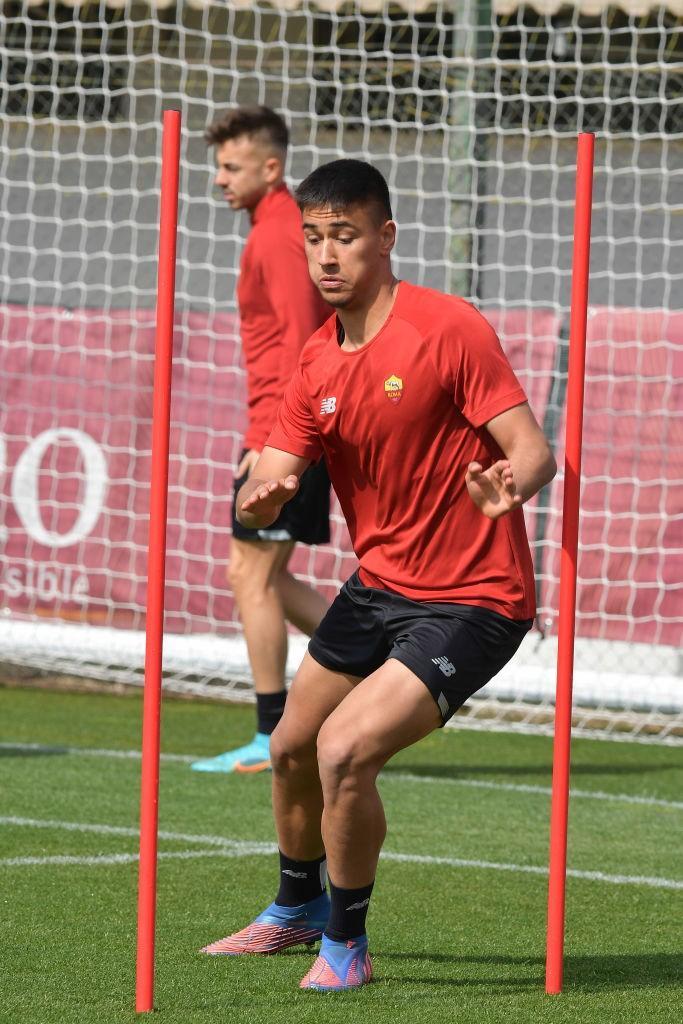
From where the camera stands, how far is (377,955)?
449 centimetres

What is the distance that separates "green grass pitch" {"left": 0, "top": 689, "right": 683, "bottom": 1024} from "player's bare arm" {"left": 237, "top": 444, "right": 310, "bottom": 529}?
112 cm

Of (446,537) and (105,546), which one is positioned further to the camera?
(105,546)

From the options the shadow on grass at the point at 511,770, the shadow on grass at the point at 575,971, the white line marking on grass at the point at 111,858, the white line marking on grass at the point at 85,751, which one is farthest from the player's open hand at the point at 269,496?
the white line marking on grass at the point at 85,751

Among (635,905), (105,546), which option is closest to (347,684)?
(635,905)

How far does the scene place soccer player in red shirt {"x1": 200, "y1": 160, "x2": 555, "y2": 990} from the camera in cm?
398

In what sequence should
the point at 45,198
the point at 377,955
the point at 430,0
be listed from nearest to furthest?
the point at 377,955 < the point at 430,0 < the point at 45,198

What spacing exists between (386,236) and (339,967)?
68.2 inches

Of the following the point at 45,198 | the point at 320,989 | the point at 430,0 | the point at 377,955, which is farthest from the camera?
the point at 45,198

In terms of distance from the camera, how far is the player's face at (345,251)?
161 inches

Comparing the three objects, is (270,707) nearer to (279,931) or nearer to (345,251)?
(279,931)

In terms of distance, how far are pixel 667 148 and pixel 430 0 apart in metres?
1.57

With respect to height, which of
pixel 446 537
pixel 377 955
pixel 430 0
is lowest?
pixel 377 955

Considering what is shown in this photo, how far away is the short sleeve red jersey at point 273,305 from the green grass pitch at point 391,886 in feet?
5.18

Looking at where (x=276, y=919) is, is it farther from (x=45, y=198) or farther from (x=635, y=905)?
(x=45, y=198)
